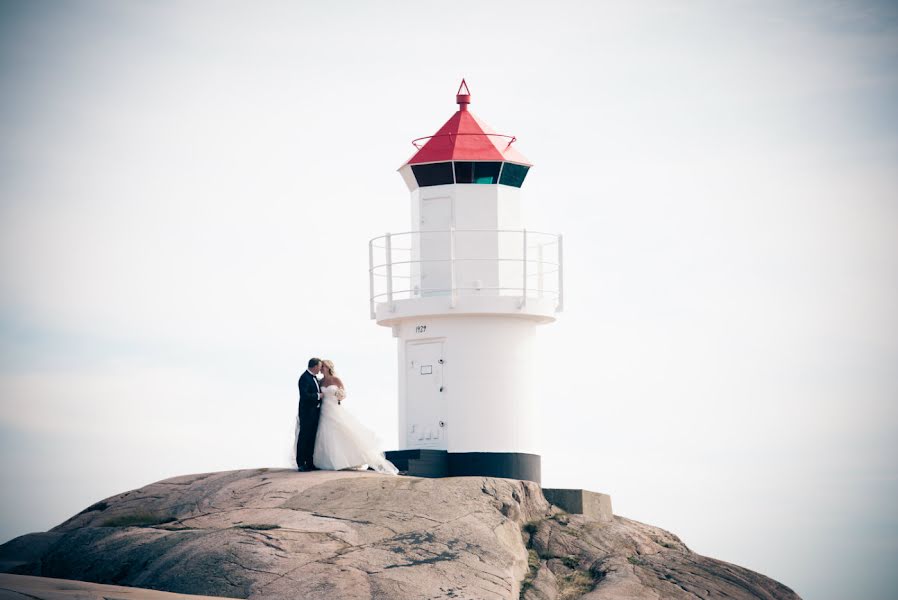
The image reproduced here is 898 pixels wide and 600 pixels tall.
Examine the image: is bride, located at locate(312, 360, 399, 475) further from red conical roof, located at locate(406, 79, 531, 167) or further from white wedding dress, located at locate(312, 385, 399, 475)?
red conical roof, located at locate(406, 79, 531, 167)

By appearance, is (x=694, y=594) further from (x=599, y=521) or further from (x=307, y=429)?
(x=307, y=429)

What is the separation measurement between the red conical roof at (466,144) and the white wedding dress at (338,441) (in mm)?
4885

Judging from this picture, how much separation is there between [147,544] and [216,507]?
1357mm

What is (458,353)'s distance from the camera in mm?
21375

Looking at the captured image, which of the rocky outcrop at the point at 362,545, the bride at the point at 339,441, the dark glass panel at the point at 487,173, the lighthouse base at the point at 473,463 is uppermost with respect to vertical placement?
the dark glass panel at the point at 487,173

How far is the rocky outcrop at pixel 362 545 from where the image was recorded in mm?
15883

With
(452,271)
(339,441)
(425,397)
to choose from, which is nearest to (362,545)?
(339,441)

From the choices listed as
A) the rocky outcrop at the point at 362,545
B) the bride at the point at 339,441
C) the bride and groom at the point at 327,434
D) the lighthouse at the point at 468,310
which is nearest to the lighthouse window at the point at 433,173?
the lighthouse at the point at 468,310

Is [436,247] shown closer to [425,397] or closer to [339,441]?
[425,397]

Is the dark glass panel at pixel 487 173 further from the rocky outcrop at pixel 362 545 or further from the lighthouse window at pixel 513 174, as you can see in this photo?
the rocky outcrop at pixel 362 545

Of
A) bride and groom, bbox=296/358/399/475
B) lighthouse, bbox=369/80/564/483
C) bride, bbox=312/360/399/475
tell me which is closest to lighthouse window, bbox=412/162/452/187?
lighthouse, bbox=369/80/564/483

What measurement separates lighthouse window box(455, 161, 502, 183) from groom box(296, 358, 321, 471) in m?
4.48

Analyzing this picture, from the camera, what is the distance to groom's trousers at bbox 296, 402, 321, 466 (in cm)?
1991

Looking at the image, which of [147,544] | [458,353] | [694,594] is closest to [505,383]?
[458,353]
